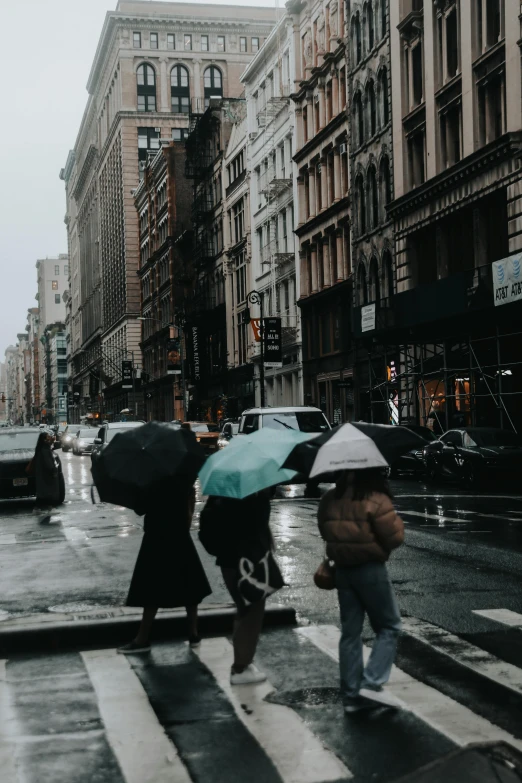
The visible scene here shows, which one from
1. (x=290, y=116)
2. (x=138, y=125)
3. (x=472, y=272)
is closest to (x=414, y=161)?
(x=472, y=272)

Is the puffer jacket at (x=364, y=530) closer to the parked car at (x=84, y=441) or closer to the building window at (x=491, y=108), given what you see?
the building window at (x=491, y=108)

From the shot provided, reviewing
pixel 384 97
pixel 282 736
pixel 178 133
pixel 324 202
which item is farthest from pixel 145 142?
pixel 282 736

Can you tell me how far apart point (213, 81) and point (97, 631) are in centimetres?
11588

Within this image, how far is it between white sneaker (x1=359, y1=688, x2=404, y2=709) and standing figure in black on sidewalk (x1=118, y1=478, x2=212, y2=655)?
86.3 inches

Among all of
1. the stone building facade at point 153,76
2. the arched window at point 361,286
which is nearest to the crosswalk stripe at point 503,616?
the arched window at point 361,286

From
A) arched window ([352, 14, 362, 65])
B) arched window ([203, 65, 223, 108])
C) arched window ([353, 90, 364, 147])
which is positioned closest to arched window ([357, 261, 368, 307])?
arched window ([353, 90, 364, 147])

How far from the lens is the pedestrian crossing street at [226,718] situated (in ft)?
19.5

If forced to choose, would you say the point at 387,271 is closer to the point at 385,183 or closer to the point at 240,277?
the point at 385,183

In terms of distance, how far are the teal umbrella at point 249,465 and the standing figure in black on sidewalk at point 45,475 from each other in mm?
16800

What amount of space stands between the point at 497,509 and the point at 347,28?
34993 mm

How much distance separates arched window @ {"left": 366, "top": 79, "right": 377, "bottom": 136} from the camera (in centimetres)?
4734

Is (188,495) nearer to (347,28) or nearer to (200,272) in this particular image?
(347,28)

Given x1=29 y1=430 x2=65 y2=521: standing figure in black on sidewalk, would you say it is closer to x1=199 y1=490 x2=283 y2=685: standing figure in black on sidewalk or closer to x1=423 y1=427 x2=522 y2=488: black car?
x1=423 y1=427 x2=522 y2=488: black car

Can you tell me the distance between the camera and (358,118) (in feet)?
163
